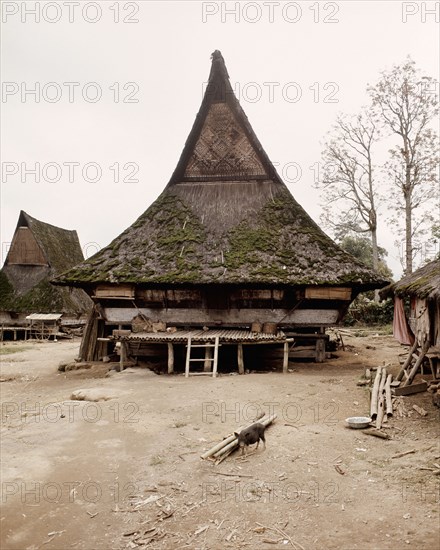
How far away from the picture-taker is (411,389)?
9375mm

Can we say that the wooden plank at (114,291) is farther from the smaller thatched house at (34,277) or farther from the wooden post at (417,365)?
the smaller thatched house at (34,277)

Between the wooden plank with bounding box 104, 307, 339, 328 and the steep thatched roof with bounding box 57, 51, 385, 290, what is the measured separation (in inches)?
52.2

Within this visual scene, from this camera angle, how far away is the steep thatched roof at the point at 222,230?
13.4m

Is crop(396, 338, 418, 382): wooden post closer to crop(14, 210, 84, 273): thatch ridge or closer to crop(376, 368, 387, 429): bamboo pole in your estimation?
crop(376, 368, 387, 429): bamboo pole

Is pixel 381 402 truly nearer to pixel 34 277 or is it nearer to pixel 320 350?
pixel 320 350

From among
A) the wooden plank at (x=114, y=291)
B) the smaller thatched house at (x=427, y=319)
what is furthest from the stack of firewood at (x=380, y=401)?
the wooden plank at (x=114, y=291)

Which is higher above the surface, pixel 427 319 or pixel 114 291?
pixel 114 291

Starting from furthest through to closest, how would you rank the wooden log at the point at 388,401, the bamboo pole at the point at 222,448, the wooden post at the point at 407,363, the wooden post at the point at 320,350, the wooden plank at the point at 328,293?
the wooden post at the point at 320,350
the wooden plank at the point at 328,293
the wooden post at the point at 407,363
the wooden log at the point at 388,401
the bamboo pole at the point at 222,448

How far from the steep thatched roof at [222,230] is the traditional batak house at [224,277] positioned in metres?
0.04

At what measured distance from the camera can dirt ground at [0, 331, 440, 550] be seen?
167 inches

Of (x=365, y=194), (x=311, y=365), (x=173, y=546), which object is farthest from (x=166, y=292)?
(x=365, y=194)

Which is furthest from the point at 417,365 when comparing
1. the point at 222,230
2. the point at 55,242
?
the point at 55,242

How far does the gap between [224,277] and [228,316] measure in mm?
1576

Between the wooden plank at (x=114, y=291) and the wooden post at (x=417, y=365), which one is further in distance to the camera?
the wooden plank at (x=114, y=291)
